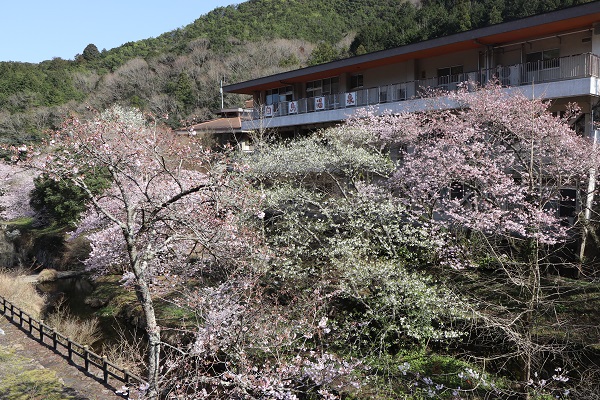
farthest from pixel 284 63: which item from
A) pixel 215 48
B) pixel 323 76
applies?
pixel 323 76

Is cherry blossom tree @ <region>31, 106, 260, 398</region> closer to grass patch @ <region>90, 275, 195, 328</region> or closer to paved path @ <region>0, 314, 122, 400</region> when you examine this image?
grass patch @ <region>90, 275, 195, 328</region>

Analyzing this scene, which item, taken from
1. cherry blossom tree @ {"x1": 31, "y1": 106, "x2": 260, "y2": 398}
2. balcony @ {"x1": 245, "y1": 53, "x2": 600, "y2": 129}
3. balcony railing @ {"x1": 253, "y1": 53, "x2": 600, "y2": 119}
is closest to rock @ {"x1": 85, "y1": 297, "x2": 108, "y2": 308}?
cherry blossom tree @ {"x1": 31, "y1": 106, "x2": 260, "y2": 398}

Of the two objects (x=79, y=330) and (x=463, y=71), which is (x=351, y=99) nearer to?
(x=463, y=71)

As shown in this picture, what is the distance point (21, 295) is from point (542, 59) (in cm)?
2247

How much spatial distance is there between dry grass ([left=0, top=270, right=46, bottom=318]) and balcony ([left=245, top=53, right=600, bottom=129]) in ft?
45.3

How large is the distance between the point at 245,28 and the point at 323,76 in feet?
151

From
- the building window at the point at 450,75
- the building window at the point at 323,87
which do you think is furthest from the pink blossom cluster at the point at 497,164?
the building window at the point at 323,87

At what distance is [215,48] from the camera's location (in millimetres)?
59906

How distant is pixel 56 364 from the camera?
10953 mm

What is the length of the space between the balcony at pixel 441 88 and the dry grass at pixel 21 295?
13.8 metres

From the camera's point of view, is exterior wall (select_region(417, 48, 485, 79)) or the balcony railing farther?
exterior wall (select_region(417, 48, 485, 79))

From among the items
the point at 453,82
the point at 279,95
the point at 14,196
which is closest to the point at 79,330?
the point at 453,82

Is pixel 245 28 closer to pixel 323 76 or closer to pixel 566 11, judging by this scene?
pixel 323 76

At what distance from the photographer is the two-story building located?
1493cm
